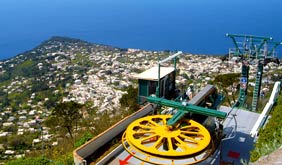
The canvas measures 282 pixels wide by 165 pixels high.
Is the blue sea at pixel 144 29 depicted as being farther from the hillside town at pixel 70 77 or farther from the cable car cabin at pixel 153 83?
the cable car cabin at pixel 153 83

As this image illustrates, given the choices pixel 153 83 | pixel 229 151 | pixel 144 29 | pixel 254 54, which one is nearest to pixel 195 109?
pixel 229 151

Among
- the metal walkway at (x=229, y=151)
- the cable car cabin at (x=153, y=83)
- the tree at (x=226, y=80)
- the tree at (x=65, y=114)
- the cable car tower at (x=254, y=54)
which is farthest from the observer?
the tree at (x=226, y=80)

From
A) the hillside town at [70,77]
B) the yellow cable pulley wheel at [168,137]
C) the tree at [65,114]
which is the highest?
the yellow cable pulley wheel at [168,137]

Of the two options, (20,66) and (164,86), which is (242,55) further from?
(20,66)

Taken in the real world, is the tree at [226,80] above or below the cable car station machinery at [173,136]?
below

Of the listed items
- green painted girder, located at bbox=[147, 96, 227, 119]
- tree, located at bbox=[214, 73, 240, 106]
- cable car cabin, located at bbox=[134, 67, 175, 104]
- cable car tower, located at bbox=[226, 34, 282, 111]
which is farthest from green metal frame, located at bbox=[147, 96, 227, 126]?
tree, located at bbox=[214, 73, 240, 106]

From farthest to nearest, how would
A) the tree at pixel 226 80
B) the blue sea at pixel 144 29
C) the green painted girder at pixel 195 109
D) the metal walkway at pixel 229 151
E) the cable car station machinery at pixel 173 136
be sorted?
1. the blue sea at pixel 144 29
2. the tree at pixel 226 80
3. the metal walkway at pixel 229 151
4. the green painted girder at pixel 195 109
5. the cable car station machinery at pixel 173 136

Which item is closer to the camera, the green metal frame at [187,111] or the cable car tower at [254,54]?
the green metal frame at [187,111]

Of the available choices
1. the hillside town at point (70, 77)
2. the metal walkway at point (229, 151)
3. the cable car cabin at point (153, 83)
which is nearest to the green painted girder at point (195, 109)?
the metal walkway at point (229, 151)
